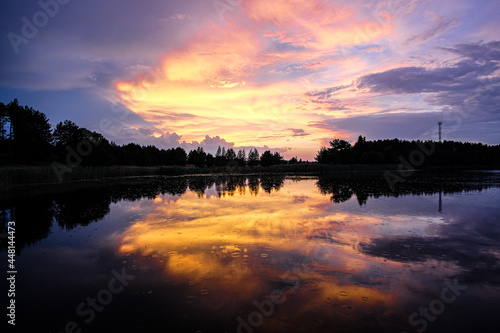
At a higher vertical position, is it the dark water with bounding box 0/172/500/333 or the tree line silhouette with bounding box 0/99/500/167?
the tree line silhouette with bounding box 0/99/500/167

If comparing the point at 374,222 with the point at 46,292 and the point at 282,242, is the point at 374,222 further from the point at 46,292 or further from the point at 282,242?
the point at 46,292

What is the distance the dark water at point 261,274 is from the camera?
492 cm

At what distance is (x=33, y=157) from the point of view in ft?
223

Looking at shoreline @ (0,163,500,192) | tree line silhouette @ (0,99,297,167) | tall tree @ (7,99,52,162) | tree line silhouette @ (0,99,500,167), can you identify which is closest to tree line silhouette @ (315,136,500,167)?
tree line silhouette @ (0,99,500,167)

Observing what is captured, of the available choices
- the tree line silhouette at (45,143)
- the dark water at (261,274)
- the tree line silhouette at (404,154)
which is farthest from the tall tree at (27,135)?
the tree line silhouette at (404,154)

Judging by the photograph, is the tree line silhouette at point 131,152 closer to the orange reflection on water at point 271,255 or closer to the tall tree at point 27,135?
the tall tree at point 27,135

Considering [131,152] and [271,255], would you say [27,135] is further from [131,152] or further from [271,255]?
[271,255]

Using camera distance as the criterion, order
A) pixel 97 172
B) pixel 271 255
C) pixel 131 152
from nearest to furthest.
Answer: pixel 271 255, pixel 97 172, pixel 131 152

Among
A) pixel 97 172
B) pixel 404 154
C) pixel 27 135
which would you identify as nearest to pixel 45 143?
pixel 27 135

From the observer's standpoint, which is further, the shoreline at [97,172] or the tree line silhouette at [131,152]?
the tree line silhouette at [131,152]

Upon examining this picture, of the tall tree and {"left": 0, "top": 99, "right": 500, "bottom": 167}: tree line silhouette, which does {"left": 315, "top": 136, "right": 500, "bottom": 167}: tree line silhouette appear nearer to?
{"left": 0, "top": 99, "right": 500, "bottom": 167}: tree line silhouette

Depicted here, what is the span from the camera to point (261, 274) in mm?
6766

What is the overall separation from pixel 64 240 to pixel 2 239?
2.54m

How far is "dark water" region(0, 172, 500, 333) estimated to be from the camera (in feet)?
16.1
